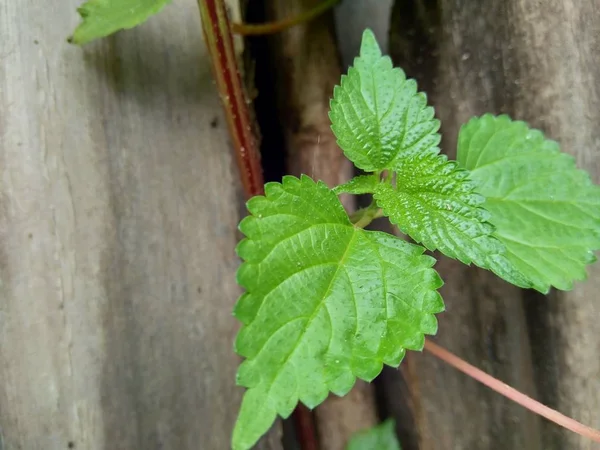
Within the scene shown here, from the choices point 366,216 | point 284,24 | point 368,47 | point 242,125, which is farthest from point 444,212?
point 284,24

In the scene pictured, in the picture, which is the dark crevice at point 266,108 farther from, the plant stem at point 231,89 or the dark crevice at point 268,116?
the plant stem at point 231,89

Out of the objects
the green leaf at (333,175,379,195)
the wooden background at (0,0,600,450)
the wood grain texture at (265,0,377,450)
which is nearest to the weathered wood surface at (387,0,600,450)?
the wooden background at (0,0,600,450)

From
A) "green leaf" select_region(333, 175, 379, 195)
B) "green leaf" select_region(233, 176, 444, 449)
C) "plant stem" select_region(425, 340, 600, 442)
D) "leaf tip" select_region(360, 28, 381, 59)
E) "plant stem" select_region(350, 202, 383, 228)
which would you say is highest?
"leaf tip" select_region(360, 28, 381, 59)

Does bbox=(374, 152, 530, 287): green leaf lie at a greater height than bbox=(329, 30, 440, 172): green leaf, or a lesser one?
lesser

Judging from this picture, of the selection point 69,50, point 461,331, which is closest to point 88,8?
point 69,50

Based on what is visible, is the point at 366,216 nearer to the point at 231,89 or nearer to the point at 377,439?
the point at 231,89

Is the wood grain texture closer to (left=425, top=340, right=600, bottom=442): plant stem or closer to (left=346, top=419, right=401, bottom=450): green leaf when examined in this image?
(left=346, top=419, right=401, bottom=450): green leaf

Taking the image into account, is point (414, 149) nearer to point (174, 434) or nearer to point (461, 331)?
point (461, 331)

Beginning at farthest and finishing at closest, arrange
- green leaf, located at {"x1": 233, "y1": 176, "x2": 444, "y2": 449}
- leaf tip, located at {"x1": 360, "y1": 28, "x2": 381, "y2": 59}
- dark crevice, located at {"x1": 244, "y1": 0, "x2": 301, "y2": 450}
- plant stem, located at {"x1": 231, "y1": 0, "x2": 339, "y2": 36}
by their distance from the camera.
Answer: dark crevice, located at {"x1": 244, "y1": 0, "x2": 301, "y2": 450}
plant stem, located at {"x1": 231, "y1": 0, "x2": 339, "y2": 36}
leaf tip, located at {"x1": 360, "y1": 28, "x2": 381, "y2": 59}
green leaf, located at {"x1": 233, "y1": 176, "x2": 444, "y2": 449}
